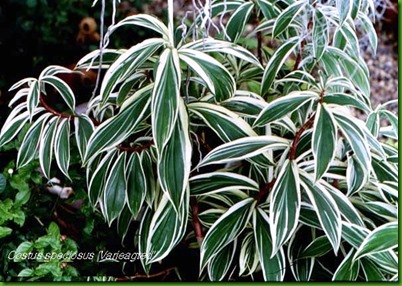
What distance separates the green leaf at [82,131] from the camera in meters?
1.43

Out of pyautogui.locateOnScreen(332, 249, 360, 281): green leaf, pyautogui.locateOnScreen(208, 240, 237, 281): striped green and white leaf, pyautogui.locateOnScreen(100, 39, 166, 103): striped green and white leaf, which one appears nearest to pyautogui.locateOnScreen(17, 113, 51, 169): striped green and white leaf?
pyautogui.locateOnScreen(100, 39, 166, 103): striped green and white leaf

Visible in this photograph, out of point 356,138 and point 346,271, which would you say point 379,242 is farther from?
point 356,138

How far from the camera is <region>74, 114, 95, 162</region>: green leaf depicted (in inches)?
56.2

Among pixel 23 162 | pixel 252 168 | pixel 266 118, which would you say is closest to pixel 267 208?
pixel 252 168

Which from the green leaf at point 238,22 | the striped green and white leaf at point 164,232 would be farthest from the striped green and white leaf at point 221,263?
the green leaf at point 238,22

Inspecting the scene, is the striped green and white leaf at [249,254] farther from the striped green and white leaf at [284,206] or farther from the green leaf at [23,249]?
the green leaf at [23,249]

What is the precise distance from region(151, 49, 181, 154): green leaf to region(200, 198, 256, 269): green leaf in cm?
29

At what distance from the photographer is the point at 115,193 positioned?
4.64ft

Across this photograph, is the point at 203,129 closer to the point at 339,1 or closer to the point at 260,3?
the point at 260,3

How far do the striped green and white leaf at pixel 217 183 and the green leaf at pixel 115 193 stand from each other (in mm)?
165

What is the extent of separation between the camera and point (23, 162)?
1463 mm

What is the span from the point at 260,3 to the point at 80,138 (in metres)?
0.64

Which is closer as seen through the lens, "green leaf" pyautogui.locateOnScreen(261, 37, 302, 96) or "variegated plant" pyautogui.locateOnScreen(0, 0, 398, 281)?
"variegated plant" pyautogui.locateOnScreen(0, 0, 398, 281)

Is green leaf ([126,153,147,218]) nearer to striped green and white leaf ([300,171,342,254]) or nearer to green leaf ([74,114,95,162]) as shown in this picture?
green leaf ([74,114,95,162])
